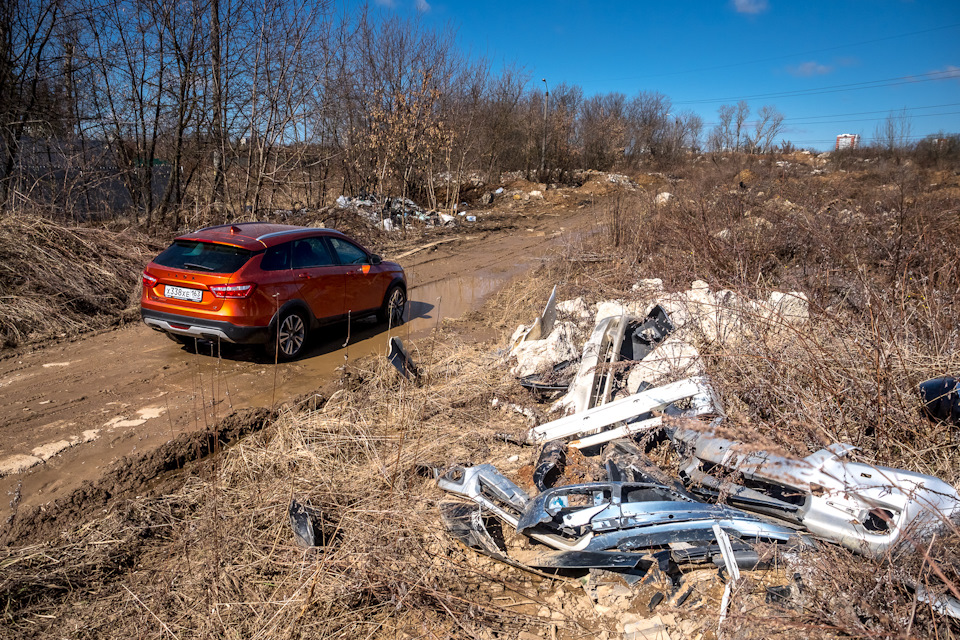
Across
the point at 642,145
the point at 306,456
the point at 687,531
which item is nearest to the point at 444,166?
the point at 306,456

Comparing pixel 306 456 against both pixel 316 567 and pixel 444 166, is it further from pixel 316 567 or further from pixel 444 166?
pixel 444 166

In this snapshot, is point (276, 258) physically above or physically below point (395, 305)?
above

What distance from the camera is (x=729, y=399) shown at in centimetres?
431

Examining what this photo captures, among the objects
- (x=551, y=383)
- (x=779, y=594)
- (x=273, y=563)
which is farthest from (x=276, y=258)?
(x=779, y=594)

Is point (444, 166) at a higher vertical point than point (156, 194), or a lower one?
higher

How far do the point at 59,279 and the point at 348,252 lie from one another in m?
4.30

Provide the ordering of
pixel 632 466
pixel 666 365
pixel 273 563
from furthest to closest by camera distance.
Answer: pixel 666 365 < pixel 632 466 < pixel 273 563

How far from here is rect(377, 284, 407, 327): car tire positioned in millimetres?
8789

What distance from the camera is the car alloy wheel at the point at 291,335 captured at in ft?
22.4

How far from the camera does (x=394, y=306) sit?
9.09 meters

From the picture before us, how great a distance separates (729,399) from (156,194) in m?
16.0

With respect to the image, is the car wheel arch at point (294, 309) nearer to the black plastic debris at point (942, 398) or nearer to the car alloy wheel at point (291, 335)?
the car alloy wheel at point (291, 335)

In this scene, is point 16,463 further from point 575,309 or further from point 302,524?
point 575,309

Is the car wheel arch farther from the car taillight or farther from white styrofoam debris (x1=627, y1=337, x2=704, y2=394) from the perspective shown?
white styrofoam debris (x1=627, y1=337, x2=704, y2=394)
